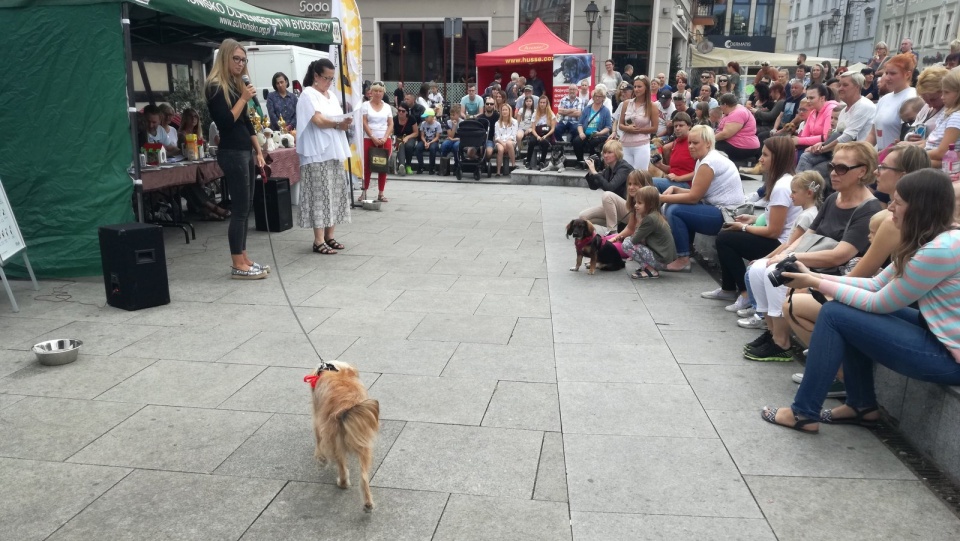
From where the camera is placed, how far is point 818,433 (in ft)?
11.9

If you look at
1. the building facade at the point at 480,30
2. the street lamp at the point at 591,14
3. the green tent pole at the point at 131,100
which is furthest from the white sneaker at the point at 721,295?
the building facade at the point at 480,30

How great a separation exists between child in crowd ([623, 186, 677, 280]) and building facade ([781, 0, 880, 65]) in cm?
4775

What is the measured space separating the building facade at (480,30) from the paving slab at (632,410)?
66.8ft

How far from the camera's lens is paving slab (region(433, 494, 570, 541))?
2.73 meters

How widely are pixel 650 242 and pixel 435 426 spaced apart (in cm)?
389

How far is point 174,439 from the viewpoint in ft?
11.5

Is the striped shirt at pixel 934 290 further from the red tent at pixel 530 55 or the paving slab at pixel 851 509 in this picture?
the red tent at pixel 530 55

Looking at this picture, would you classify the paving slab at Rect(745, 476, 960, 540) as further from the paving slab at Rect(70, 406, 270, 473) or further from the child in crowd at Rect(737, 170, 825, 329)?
the paving slab at Rect(70, 406, 270, 473)

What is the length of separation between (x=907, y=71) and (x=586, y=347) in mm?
4576

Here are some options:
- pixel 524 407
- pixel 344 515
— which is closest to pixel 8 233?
pixel 344 515

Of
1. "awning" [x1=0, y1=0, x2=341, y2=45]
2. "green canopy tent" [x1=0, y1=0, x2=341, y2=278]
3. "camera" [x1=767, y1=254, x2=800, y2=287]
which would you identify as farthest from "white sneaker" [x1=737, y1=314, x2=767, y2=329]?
"awning" [x1=0, y1=0, x2=341, y2=45]

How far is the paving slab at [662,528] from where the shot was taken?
272 centimetres

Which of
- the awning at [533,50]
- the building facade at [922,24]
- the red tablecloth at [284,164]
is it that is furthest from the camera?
the building facade at [922,24]

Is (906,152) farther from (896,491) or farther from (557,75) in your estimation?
(557,75)
